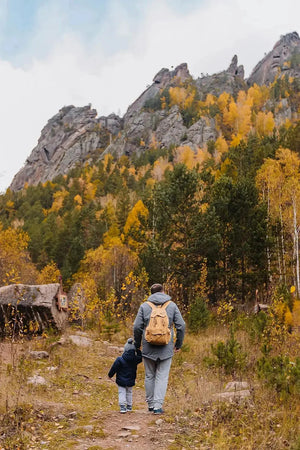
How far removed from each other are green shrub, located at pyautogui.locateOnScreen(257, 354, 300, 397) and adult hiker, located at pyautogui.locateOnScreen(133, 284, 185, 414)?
1.53m

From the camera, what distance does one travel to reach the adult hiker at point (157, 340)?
5.24 meters

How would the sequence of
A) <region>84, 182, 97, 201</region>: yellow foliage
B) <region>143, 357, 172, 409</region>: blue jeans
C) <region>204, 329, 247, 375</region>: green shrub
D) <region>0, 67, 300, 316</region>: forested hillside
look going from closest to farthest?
<region>143, 357, 172, 409</region>: blue jeans < <region>204, 329, 247, 375</region>: green shrub < <region>0, 67, 300, 316</region>: forested hillside < <region>84, 182, 97, 201</region>: yellow foliage

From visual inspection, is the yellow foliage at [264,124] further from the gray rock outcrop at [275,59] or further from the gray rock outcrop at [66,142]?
the gray rock outcrop at [275,59]

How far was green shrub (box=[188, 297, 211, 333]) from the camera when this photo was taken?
1405cm

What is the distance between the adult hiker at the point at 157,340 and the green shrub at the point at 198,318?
885cm

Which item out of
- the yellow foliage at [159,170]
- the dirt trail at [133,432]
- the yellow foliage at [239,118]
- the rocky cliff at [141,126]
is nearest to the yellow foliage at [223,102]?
the yellow foliage at [239,118]

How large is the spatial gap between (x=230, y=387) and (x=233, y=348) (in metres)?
1.38

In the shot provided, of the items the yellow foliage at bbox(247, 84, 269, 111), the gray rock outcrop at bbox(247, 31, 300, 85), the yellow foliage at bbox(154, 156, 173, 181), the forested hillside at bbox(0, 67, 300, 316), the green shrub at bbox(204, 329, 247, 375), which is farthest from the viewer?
the gray rock outcrop at bbox(247, 31, 300, 85)

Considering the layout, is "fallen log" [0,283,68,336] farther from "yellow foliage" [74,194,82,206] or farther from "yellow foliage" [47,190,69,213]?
"yellow foliage" [47,190,69,213]

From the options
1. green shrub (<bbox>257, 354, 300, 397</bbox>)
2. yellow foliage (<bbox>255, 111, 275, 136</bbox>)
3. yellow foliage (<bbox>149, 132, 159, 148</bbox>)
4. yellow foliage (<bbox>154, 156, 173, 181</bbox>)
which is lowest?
green shrub (<bbox>257, 354, 300, 397</bbox>)

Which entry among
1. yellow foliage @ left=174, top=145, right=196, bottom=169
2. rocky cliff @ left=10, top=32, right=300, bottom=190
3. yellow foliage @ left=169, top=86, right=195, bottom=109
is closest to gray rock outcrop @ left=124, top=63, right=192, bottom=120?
rocky cliff @ left=10, top=32, right=300, bottom=190

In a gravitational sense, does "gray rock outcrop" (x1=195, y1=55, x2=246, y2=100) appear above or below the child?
above

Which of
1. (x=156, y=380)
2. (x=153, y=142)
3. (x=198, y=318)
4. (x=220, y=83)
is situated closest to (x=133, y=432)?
(x=156, y=380)

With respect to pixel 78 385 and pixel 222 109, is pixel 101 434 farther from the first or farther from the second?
pixel 222 109
